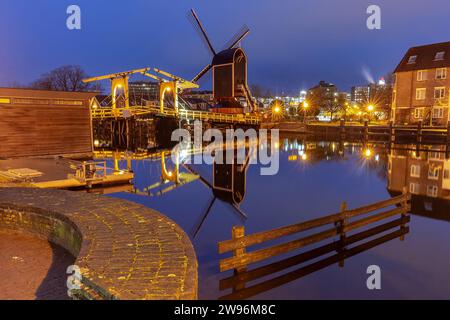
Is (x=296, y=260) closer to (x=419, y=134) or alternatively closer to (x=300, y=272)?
(x=300, y=272)

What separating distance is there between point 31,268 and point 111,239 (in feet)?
5.34

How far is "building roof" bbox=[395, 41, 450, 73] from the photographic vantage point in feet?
158

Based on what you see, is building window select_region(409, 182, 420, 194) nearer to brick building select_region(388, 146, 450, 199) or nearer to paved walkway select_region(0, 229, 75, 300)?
brick building select_region(388, 146, 450, 199)

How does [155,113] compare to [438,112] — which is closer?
[155,113]

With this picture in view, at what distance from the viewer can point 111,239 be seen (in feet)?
19.4

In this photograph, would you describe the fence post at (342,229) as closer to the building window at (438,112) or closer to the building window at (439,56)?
the building window at (438,112)

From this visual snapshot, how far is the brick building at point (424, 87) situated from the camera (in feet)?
156

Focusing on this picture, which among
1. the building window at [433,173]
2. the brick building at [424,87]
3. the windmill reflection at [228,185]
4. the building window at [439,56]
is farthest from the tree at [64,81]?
the building window at [433,173]

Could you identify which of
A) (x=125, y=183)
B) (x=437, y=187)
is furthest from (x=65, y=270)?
(x=437, y=187)

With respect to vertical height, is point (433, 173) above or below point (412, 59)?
below

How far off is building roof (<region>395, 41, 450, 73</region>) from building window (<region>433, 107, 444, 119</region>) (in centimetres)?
582

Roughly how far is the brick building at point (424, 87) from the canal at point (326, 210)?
18.3 meters

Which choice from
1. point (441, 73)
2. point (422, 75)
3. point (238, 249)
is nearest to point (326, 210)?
point (238, 249)

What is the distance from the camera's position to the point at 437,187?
2023 centimetres
